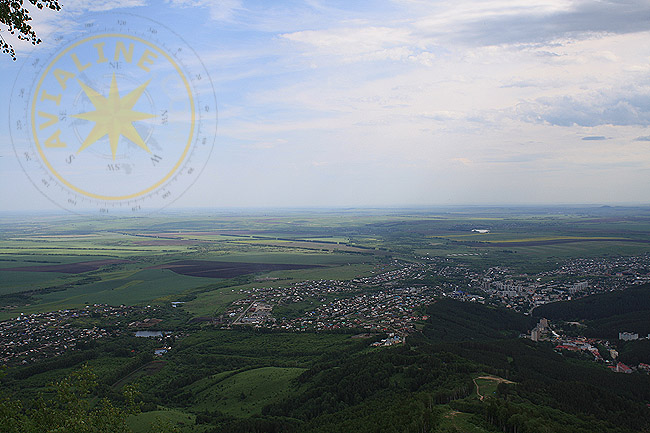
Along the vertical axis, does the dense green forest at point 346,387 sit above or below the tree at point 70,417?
below

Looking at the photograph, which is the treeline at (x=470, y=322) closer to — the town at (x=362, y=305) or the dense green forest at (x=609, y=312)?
the town at (x=362, y=305)

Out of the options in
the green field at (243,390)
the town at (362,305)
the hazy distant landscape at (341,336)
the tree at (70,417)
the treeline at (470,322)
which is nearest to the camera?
the tree at (70,417)

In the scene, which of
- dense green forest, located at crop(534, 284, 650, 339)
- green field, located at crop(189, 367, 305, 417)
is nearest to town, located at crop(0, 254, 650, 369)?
dense green forest, located at crop(534, 284, 650, 339)

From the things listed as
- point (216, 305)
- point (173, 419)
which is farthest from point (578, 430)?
point (216, 305)

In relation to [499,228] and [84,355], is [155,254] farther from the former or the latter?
[499,228]

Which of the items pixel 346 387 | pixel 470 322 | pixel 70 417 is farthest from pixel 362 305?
pixel 70 417

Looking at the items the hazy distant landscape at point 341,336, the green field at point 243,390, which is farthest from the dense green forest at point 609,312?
the green field at point 243,390

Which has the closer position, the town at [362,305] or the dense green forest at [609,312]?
the town at [362,305]

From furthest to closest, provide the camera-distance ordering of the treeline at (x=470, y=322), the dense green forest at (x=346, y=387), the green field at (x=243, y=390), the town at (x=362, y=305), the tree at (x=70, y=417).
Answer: the treeline at (x=470, y=322) → the town at (x=362, y=305) → the green field at (x=243, y=390) → the dense green forest at (x=346, y=387) → the tree at (x=70, y=417)

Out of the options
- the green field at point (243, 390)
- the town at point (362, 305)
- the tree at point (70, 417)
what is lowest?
the green field at point (243, 390)
